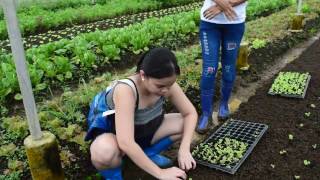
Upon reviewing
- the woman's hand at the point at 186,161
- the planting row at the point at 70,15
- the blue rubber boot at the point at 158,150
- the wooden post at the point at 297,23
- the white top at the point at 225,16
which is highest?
the white top at the point at 225,16

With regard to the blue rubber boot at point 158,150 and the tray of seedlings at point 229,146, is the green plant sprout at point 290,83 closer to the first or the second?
the tray of seedlings at point 229,146

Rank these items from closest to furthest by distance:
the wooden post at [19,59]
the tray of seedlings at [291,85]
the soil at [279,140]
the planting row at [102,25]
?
1. the wooden post at [19,59]
2. the soil at [279,140]
3. the tray of seedlings at [291,85]
4. the planting row at [102,25]

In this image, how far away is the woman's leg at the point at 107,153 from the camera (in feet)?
Answer: 7.73

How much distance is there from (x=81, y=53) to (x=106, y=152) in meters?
2.78

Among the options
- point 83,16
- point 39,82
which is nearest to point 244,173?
point 39,82

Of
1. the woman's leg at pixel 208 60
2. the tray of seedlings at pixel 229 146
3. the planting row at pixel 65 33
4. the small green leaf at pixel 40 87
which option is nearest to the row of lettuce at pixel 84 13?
the planting row at pixel 65 33

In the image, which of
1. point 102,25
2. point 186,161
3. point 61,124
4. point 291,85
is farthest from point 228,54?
point 102,25

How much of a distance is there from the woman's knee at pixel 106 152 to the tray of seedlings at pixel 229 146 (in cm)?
72

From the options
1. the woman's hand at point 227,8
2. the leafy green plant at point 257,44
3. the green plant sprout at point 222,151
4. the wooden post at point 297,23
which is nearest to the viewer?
the green plant sprout at point 222,151

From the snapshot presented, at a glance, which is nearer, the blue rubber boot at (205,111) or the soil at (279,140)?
the soil at (279,140)

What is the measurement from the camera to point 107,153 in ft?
7.72

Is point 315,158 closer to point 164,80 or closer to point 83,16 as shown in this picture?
point 164,80

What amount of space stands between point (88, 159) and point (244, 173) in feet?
3.66

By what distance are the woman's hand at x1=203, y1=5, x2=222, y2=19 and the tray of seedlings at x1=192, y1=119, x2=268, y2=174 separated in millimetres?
950
